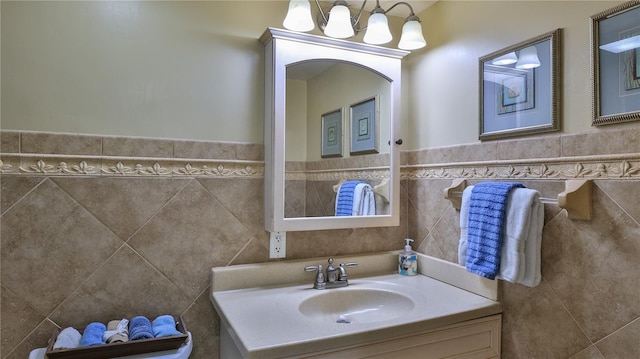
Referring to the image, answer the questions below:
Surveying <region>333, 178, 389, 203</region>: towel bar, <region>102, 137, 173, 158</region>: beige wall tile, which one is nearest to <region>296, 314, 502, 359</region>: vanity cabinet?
<region>333, 178, 389, 203</region>: towel bar

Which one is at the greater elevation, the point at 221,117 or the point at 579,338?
the point at 221,117

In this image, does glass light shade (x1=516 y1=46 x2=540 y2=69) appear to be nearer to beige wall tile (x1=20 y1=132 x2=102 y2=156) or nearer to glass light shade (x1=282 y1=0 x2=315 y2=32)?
glass light shade (x1=282 y1=0 x2=315 y2=32)

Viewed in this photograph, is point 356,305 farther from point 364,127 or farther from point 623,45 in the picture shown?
point 623,45

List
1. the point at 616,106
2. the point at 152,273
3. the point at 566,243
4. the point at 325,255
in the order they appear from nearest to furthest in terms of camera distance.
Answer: the point at 616,106 → the point at 566,243 → the point at 152,273 → the point at 325,255

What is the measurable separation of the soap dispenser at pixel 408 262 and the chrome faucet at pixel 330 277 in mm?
307

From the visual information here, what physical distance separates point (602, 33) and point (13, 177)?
191 centimetres

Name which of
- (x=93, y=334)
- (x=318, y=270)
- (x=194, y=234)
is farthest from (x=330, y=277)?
(x=93, y=334)

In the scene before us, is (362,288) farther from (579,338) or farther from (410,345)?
(579,338)

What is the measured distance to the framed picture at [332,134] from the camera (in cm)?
161

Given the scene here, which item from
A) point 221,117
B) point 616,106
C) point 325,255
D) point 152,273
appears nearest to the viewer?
point 616,106

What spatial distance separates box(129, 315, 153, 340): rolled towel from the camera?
119 cm

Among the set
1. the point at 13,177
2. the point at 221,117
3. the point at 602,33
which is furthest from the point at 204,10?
the point at 602,33

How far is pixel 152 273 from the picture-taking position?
4.61 ft

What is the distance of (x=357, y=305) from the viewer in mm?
1542
